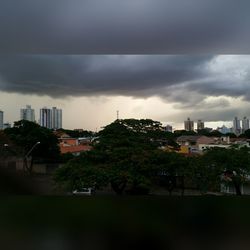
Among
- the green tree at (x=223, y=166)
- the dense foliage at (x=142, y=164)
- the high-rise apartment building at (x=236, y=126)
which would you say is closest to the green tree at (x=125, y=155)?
the dense foliage at (x=142, y=164)

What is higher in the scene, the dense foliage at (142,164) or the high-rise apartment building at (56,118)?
the high-rise apartment building at (56,118)

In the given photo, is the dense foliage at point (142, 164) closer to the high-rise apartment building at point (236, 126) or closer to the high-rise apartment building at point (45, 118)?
the high-rise apartment building at point (236, 126)

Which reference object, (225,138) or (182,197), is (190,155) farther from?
(182,197)

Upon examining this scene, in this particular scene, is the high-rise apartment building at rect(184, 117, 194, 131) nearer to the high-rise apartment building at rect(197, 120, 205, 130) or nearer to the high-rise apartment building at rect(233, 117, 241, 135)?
the high-rise apartment building at rect(197, 120, 205, 130)

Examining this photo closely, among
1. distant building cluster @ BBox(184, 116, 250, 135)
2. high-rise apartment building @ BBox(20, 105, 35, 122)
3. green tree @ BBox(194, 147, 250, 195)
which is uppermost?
high-rise apartment building @ BBox(20, 105, 35, 122)

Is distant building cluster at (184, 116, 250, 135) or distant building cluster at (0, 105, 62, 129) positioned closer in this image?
distant building cluster at (0, 105, 62, 129)

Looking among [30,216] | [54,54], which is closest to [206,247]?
[30,216]

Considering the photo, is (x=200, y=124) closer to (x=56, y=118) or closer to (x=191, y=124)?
(x=191, y=124)

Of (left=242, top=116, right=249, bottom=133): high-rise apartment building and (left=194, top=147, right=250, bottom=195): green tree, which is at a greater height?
(left=242, top=116, right=249, bottom=133): high-rise apartment building

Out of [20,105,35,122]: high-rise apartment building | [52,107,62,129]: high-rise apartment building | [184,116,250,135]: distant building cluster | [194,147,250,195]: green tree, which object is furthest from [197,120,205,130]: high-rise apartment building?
[20,105,35,122]: high-rise apartment building
